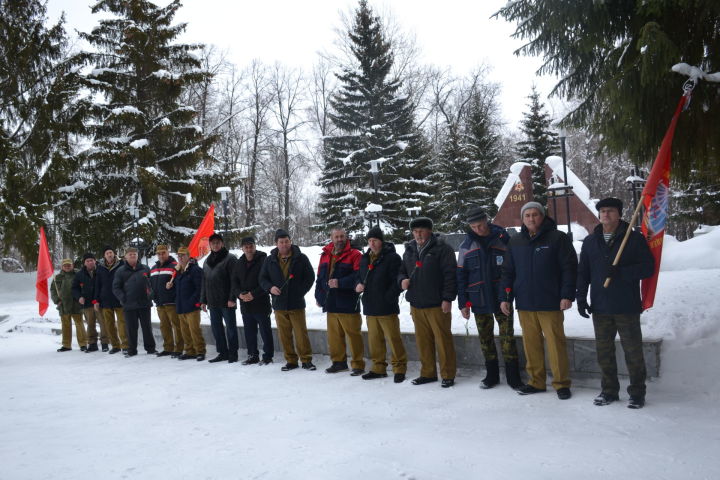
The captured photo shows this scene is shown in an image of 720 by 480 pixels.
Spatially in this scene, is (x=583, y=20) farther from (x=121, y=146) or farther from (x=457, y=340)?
(x=121, y=146)

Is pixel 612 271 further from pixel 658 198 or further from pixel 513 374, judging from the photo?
pixel 513 374

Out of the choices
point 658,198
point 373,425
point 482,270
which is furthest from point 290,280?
point 658,198

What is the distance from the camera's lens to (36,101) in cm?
1614

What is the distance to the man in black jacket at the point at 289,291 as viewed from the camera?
6996 mm

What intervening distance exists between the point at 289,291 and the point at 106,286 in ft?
15.0

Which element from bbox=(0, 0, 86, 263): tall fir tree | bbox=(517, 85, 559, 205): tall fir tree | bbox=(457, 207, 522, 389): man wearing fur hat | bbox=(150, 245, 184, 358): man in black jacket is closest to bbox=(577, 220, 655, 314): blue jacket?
bbox=(457, 207, 522, 389): man wearing fur hat

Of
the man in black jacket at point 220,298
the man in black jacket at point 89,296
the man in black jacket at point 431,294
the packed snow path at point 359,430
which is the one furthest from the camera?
the man in black jacket at point 89,296

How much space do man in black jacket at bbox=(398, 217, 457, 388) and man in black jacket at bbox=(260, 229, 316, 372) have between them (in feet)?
5.65

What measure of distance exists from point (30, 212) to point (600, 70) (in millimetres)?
12420

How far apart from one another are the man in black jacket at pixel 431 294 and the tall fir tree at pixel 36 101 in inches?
473

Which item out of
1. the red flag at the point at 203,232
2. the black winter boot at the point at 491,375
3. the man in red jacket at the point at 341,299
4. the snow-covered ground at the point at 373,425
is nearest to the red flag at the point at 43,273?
the red flag at the point at 203,232

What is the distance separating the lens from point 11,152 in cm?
1157

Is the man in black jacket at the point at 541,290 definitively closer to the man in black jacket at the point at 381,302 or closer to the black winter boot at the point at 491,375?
the black winter boot at the point at 491,375

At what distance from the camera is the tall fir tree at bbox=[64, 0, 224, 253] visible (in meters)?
18.2
